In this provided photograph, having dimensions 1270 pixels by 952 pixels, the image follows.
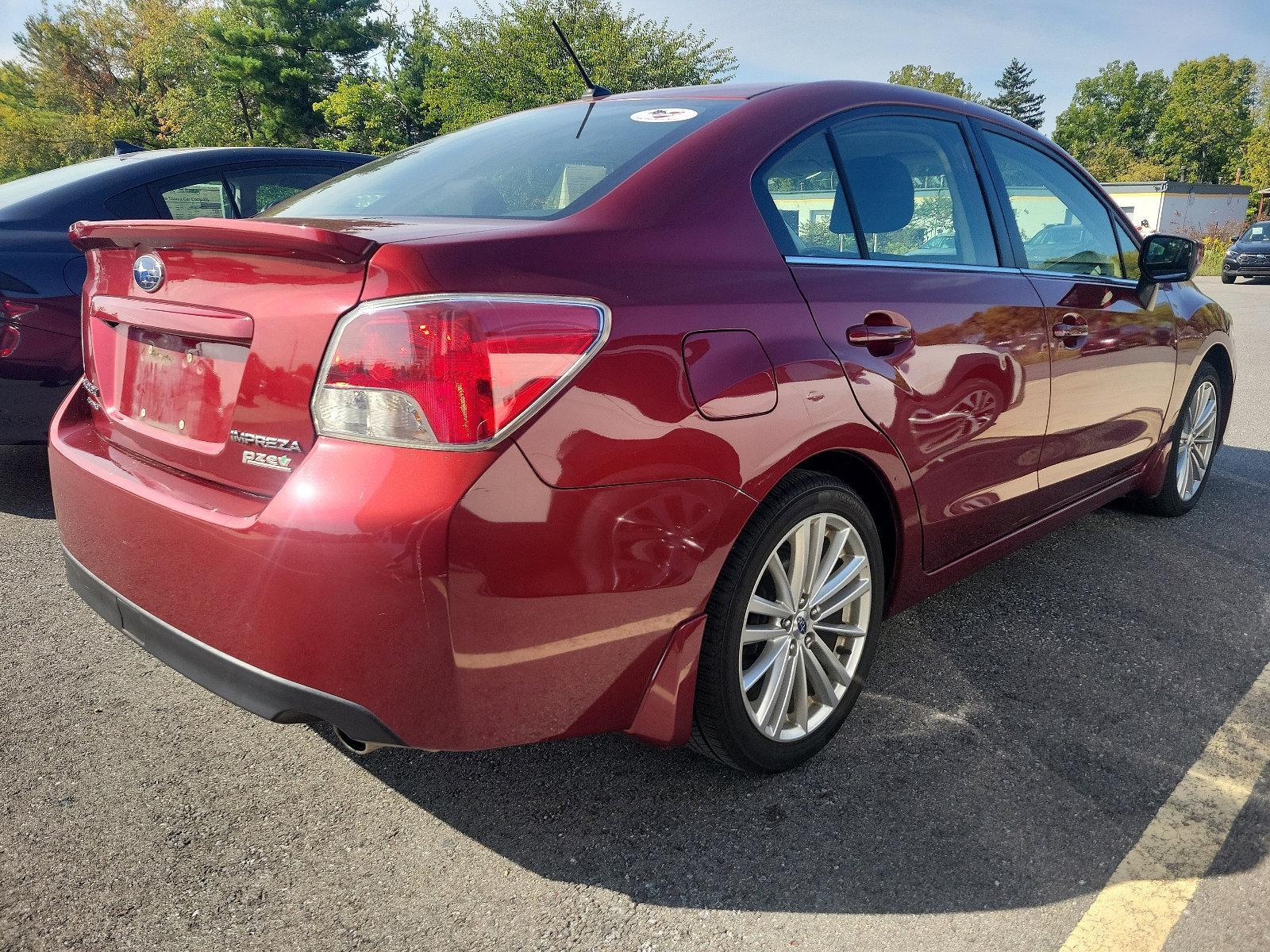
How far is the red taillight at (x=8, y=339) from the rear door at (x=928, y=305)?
11.3ft

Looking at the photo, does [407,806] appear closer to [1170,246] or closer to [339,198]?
[339,198]

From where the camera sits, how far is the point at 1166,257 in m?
3.64

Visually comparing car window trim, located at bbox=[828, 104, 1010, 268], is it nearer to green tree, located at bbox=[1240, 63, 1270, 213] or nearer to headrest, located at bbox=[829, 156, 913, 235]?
headrest, located at bbox=[829, 156, 913, 235]

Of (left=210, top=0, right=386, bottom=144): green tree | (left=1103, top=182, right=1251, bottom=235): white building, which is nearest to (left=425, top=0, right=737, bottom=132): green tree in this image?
(left=210, top=0, right=386, bottom=144): green tree

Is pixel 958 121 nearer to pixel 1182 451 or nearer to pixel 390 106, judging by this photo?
pixel 1182 451

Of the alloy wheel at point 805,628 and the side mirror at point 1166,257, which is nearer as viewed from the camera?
the alloy wheel at point 805,628

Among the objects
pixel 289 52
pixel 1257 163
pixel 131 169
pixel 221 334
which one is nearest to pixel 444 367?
pixel 221 334

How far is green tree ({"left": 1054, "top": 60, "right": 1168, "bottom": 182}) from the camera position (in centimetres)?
10469

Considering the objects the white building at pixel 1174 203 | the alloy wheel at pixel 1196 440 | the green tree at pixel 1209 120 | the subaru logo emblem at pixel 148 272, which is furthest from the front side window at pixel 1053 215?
the green tree at pixel 1209 120

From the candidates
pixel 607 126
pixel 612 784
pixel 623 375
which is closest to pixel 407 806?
pixel 612 784

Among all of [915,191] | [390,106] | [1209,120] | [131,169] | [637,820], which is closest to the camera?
[637,820]

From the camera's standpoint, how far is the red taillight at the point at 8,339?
3986 millimetres

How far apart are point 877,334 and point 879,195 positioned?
1.57 feet

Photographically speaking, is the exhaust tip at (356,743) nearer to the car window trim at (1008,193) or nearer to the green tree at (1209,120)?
the car window trim at (1008,193)
